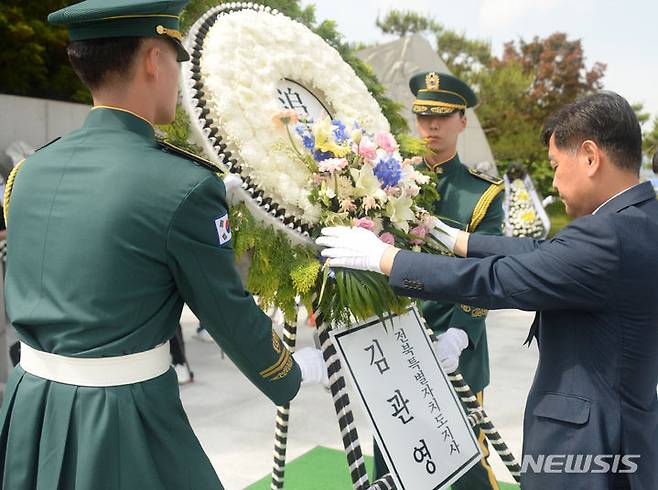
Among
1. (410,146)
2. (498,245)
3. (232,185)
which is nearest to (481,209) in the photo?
(410,146)

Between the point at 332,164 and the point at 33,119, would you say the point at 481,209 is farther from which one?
the point at 33,119

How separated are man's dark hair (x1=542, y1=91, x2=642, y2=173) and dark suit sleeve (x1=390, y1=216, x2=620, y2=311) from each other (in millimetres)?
187

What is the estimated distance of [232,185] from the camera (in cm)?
182

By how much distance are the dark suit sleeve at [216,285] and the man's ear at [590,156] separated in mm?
914

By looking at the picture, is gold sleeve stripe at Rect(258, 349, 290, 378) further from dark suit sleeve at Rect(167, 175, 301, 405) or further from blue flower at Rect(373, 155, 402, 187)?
blue flower at Rect(373, 155, 402, 187)

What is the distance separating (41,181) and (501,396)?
419cm

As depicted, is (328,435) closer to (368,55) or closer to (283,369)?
(283,369)

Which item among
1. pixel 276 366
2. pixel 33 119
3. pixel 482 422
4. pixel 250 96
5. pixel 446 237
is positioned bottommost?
pixel 482 422

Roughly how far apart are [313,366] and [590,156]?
106 cm

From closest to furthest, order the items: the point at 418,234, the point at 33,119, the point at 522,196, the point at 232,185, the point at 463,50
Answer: the point at 232,185 < the point at 418,234 < the point at 33,119 < the point at 522,196 < the point at 463,50

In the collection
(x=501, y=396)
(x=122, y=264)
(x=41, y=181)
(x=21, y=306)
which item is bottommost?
(x=501, y=396)

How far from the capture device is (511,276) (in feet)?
5.57

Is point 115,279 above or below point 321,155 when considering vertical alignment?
below

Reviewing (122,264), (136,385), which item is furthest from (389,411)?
(122,264)
